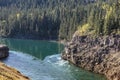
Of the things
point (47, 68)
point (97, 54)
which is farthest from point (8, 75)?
point (97, 54)

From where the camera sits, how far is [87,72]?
122 m

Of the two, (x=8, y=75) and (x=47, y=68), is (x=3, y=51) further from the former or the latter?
(x=8, y=75)

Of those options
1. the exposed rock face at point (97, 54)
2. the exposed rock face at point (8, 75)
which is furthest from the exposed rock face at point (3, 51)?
the exposed rock face at point (8, 75)

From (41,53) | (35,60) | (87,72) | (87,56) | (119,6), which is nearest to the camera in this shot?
(87,72)

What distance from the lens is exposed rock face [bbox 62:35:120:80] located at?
118 meters

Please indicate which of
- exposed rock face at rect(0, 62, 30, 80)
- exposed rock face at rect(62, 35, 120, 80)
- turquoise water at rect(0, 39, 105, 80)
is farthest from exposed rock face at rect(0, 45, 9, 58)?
exposed rock face at rect(0, 62, 30, 80)

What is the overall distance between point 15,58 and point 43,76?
137 ft

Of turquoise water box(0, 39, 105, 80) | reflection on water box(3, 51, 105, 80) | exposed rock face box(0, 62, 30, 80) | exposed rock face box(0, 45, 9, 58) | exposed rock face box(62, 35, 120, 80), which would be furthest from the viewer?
exposed rock face box(0, 45, 9, 58)

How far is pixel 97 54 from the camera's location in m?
129

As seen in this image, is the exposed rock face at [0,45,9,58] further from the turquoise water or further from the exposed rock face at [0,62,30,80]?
the exposed rock face at [0,62,30,80]

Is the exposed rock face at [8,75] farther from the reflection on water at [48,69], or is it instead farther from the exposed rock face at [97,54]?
the exposed rock face at [97,54]

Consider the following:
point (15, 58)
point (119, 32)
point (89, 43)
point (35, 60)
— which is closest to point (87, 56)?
point (89, 43)

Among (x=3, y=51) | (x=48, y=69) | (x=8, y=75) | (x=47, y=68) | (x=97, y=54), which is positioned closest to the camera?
(x=8, y=75)

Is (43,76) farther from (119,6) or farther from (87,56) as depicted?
(119,6)
